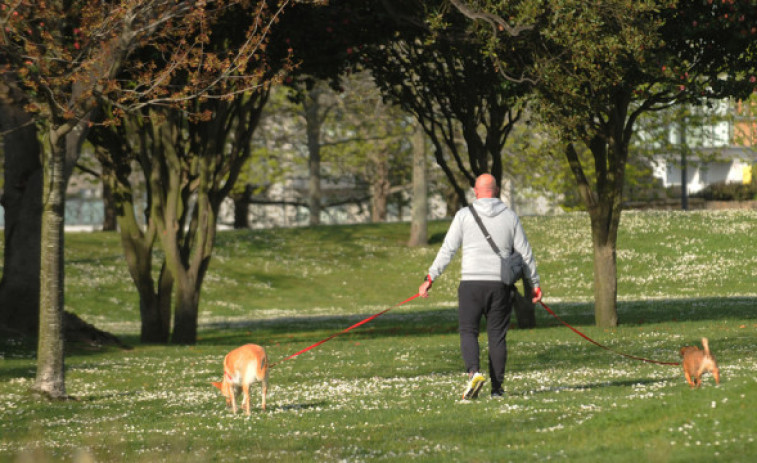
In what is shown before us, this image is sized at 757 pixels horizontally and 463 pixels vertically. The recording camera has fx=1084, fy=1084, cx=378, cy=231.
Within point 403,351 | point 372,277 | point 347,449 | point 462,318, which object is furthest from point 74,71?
point 372,277

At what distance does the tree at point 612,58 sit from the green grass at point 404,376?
4533mm

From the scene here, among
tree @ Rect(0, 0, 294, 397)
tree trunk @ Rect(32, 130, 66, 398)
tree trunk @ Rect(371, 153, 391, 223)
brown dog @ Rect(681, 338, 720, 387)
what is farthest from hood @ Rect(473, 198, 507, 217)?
tree trunk @ Rect(371, 153, 391, 223)

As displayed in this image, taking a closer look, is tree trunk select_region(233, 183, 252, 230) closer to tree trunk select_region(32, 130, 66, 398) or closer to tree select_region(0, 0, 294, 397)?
tree select_region(0, 0, 294, 397)

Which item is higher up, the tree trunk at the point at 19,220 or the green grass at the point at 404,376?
the tree trunk at the point at 19,220

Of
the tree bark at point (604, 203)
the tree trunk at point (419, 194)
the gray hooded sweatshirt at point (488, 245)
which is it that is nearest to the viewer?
the gray hooded sweatshirt at point (488, 245)

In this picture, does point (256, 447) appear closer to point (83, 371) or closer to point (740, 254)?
point (83, 371)

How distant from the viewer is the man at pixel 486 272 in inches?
501

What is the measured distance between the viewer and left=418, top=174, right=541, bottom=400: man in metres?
12.7

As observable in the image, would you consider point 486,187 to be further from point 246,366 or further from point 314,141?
point 314,141

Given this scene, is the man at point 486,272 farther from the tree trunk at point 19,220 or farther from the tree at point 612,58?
the tree trunk at point 19,220

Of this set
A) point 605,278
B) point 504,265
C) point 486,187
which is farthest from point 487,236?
point 605,278

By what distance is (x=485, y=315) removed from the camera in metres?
12.8

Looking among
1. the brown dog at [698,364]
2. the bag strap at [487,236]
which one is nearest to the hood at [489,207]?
the bag strap at [487,236]

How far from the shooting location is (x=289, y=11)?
25.4 metres
